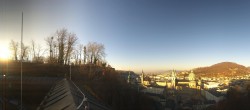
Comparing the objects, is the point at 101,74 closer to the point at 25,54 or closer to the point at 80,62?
the point at 80,62

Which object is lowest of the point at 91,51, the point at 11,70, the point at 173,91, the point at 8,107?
the point at 173,91

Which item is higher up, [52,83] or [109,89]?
[52,83]

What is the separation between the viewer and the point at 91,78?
37.7 m

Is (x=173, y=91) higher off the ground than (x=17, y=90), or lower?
lower

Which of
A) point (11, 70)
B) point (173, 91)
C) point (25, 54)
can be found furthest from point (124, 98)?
point (173, 91)

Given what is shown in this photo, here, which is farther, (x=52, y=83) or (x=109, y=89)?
(x=109, y=89)

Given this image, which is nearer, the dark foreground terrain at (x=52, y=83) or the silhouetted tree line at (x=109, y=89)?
the dark foreground terrain at (x=52, y=83)

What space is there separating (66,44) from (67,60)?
288 cm

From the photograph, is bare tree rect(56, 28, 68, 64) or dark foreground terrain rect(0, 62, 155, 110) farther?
bare tree rect(56, 28, 68, 64)

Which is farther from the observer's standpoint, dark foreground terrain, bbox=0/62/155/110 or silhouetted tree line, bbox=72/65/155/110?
silhouetted tree line, bbox=72/65/155/110

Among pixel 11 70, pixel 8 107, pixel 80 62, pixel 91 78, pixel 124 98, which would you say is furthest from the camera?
pixel 80 62

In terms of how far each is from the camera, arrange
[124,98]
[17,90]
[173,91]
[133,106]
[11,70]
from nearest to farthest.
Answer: [17,90] → [11,70] → [124,98] → [133,106] → [173,91]

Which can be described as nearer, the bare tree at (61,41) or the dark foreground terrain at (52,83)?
the dark foreground terrain at (52,83)

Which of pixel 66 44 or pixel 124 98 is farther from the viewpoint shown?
pixel 66 44
